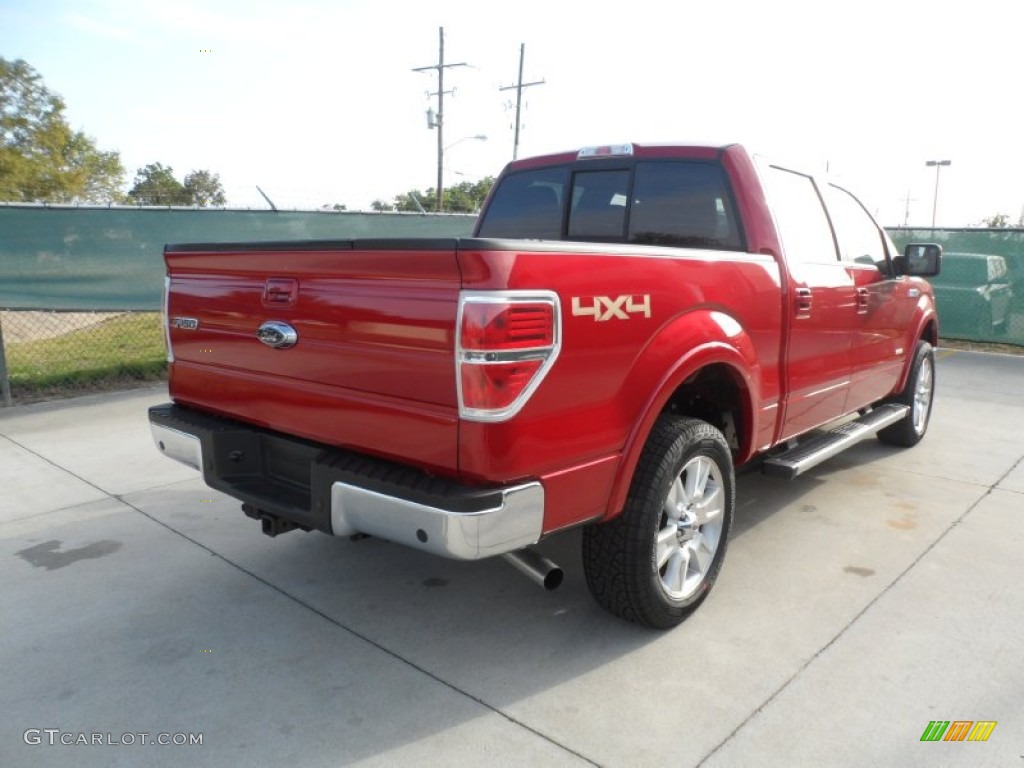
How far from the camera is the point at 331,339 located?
108 inches

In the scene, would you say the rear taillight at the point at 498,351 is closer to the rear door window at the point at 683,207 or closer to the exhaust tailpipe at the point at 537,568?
the exhaust tailpipe at the point at 537,568

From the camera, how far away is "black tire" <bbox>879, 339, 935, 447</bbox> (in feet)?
19.0

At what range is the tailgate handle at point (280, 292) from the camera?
2854 mm

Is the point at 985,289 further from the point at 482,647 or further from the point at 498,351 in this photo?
the point at 498,351

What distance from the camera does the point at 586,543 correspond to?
306cm

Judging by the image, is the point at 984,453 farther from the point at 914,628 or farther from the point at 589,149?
the point at 589,149

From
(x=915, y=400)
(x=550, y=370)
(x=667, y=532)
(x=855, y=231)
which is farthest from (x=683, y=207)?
(x=915, y=400)

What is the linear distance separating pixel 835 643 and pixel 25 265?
757cm

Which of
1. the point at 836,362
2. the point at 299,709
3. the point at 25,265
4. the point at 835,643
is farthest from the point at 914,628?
the point at 25,265

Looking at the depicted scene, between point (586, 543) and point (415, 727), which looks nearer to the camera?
point (415, 727)

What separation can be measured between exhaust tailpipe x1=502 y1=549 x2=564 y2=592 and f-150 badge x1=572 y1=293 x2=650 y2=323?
89cm

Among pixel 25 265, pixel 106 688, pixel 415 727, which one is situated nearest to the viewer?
pixel 415 727

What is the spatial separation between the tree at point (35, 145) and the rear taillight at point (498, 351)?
4728 cm

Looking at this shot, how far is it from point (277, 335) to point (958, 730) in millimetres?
2665
